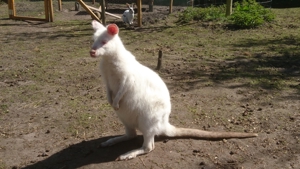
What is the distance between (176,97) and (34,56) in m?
3.25

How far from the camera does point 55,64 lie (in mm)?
6055

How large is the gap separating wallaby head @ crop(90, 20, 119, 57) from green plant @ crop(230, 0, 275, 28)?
20.4 ft

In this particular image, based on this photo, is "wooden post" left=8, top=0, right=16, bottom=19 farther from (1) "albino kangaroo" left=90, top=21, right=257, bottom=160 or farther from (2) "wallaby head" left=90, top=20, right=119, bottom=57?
(2) "wallaby head" left=90, top=20, right=119, bottom=57

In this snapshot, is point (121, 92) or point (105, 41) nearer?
point (105, 41)

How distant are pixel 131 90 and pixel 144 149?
0.56m

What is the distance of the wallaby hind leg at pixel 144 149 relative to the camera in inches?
123

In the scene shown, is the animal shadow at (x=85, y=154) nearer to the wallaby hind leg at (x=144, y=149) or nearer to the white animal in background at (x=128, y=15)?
the wallaby hind leg at (x=144, y=149)

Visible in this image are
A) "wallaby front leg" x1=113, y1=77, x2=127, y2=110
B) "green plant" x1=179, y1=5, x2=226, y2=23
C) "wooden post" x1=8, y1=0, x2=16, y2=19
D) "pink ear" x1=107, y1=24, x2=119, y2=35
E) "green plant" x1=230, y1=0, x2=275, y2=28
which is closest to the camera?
"pink ear" x1=107, y1=24, x2=119, y2=35

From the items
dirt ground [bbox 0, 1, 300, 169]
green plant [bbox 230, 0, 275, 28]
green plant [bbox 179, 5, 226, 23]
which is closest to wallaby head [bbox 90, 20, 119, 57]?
dirt ground [bbox 0, 1, 300, 169]

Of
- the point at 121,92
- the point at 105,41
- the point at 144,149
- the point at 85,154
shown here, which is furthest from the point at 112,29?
the point at 85,154

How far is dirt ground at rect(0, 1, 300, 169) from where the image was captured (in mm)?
3242

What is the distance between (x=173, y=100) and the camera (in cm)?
449

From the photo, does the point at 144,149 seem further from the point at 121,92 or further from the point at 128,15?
the point at 128,15

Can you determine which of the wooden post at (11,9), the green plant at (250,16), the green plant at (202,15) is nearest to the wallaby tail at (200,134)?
the green plant at (250,16)
